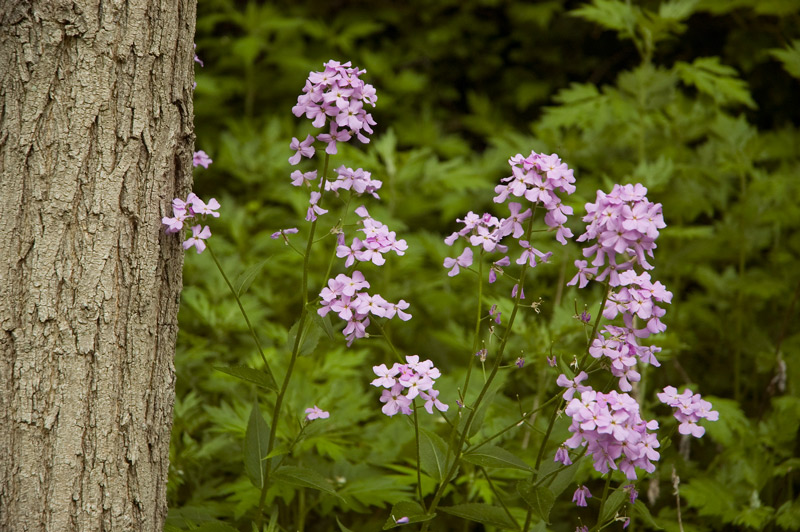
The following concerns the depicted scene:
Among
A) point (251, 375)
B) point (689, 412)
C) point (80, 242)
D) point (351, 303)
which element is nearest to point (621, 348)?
point (689, 412)

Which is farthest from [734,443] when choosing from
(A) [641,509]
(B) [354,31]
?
(B) [354,31]

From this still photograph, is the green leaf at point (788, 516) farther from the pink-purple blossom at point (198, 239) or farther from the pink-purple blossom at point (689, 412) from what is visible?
the pink-purple blossom at point (198, 239)

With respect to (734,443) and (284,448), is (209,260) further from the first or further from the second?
(734,443)

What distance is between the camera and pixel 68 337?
5.39ft

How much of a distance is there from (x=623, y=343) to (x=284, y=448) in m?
0.79

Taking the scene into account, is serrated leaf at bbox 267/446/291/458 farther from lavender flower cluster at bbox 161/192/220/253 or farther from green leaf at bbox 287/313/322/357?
lavender flower cluster at bbox 161/192/220/253

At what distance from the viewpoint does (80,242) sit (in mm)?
1642

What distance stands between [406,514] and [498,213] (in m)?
2.41

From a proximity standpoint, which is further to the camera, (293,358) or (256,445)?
(256,445)

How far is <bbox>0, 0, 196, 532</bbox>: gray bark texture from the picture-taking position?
1609mm

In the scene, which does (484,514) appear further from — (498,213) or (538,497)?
(498,213)

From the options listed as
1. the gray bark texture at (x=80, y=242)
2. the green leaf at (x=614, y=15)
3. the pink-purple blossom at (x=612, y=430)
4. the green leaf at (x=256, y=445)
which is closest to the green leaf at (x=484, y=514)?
the pink-purple blossom at (x=612, y=430)

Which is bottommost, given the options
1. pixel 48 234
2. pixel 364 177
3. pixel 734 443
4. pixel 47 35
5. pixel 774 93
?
pixel 734 443

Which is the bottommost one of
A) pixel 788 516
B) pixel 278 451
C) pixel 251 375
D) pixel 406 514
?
pixel 788 516
